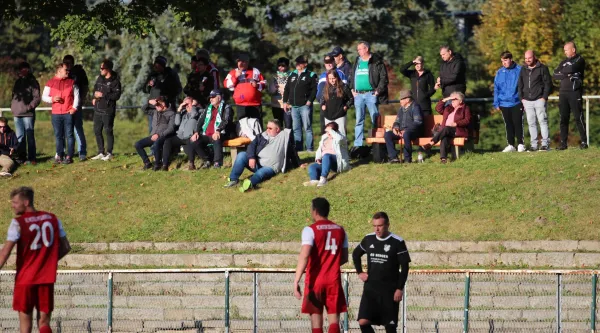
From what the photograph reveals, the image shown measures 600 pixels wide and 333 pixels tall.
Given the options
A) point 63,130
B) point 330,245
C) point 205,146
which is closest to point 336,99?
point 205,146

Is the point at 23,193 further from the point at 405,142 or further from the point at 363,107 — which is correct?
the point at 363,107

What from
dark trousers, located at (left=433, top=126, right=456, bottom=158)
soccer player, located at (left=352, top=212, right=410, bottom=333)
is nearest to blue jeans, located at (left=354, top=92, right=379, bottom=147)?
dark trousers, located at (left=433, top=126, right=456, bottom=158)

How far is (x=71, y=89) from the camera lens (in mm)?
23906

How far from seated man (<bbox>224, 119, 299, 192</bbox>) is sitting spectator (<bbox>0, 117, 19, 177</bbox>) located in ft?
14.9

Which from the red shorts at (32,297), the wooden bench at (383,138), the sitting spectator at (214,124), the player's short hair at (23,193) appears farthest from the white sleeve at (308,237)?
the sitting spectator at (214,124)

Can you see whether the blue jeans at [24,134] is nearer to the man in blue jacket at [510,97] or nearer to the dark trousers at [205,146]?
the dark trousers at [205,146]

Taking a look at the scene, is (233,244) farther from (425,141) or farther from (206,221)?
(425,141)

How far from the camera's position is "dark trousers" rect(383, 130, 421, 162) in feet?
72.0

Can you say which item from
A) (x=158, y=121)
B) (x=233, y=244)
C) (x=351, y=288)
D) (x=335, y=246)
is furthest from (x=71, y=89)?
(x=335, y=246)

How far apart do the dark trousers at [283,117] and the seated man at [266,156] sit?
1227 millimetres

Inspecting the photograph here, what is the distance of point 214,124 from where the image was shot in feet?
74.8

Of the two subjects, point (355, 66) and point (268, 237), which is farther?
point (355, 66)

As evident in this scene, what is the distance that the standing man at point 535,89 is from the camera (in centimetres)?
Result: 2208

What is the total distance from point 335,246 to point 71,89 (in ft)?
38.5
